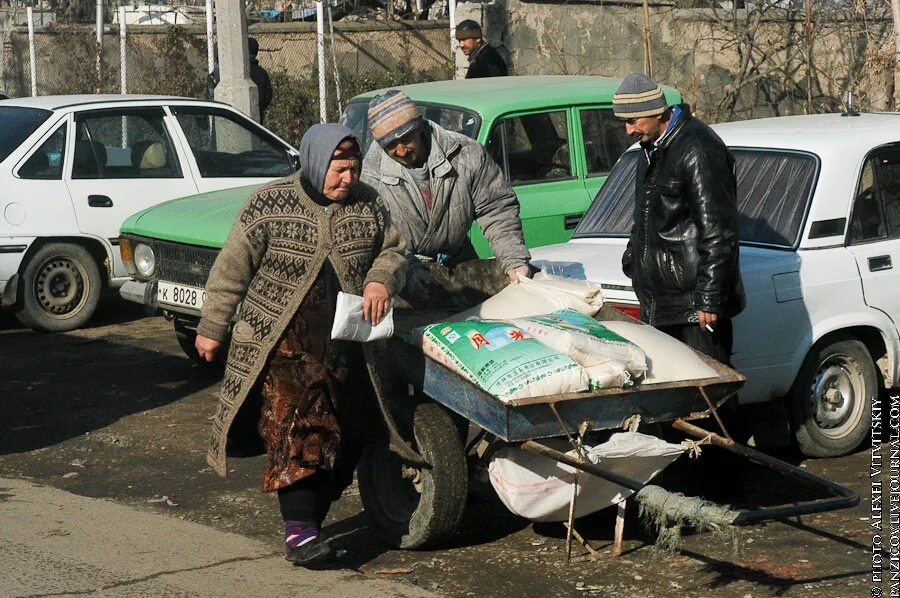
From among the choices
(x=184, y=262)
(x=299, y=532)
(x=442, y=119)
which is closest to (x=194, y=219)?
(x=184, y=262)

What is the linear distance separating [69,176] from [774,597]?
22.9 feet

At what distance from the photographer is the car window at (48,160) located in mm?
9773

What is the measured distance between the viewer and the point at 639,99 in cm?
538

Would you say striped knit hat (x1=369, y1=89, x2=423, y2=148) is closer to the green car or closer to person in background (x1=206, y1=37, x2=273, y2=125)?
the green car

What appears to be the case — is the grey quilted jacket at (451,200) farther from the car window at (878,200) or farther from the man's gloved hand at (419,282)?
the car window at (878,200)

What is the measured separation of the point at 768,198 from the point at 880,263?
0.63m

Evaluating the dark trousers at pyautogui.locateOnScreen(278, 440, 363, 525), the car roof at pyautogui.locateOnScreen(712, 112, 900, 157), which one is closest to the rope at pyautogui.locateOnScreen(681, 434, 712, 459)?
the dark trousers at pyautogui.locateOnScreen(278, 440, 363, 525)

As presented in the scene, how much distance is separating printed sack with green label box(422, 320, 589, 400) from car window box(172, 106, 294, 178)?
18.0ft

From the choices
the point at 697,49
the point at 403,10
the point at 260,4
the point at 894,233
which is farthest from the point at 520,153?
the point at 260,4

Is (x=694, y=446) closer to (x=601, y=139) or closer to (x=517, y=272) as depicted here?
(x=517, y=272)

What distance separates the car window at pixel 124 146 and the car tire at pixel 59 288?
25.4 inches

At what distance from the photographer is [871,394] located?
6418 millimetres

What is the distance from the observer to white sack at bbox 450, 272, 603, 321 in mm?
5340

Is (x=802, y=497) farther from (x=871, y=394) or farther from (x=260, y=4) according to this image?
(x=260, y=4)
